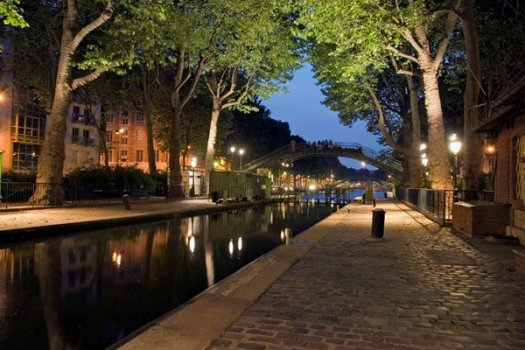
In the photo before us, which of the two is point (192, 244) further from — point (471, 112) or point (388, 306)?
point (471, 112)

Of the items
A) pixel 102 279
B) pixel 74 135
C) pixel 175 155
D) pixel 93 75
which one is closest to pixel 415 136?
pixel 175 155

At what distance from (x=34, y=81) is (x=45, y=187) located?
50.5 feet

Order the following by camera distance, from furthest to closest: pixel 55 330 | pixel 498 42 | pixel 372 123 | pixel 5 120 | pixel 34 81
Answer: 1. pixel 372 123
2. pixel 5 120
3. pixel 34 81
4. pixel 498 42
5. pixel 55 330

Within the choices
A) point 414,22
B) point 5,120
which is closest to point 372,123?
point 414,22

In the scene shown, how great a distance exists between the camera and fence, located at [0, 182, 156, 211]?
2252 centimetres

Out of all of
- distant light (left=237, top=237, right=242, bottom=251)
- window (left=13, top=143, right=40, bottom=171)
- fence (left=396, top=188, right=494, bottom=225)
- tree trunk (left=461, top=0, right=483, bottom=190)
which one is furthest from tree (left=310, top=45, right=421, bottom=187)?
window (left=13, top=143, right=40, bottom=171)

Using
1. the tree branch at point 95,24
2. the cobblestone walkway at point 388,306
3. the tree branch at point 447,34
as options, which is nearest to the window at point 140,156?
the tree branch at point 95,24

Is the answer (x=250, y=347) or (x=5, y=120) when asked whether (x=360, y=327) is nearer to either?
(x=250, y=347)

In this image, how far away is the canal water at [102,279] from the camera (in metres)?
6.11

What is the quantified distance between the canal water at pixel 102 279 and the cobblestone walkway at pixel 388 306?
2.14 m

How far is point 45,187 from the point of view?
22.6 m

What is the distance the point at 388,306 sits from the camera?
584 centimetres

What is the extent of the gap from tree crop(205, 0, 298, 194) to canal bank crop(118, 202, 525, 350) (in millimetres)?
24378

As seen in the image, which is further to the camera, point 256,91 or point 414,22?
point 256,91
